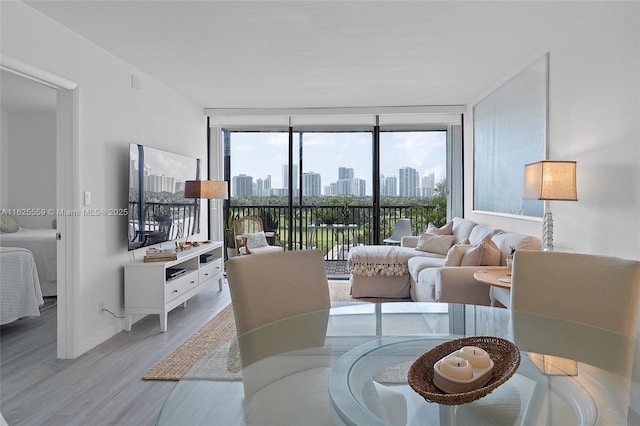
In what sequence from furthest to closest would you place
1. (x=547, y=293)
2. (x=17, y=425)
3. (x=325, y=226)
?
(x=325, y=226)
(x=17, y=425)
(x=547, y=293)

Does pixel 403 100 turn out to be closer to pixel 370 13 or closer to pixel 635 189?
pixel 370 13

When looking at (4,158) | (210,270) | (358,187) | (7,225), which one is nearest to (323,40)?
(210,270)

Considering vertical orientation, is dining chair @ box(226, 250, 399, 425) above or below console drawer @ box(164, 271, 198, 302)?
above


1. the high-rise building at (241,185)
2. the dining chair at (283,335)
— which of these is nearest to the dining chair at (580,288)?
the dining chair at (283,335)

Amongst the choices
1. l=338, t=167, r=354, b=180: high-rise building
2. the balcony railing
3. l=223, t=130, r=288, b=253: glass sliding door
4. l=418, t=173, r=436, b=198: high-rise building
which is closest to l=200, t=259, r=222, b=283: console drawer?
l=223, t=130, r=288, b=253: glass sliding door

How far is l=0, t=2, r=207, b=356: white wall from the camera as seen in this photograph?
2.85 meters

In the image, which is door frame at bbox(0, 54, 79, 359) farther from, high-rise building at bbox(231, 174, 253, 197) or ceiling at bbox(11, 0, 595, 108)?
high-rise building at bbox(231, 174, 253, 197)

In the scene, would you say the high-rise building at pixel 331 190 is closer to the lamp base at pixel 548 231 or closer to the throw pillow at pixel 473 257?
the throw pillow at pixel 473 257

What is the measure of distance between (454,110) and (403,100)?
88cm

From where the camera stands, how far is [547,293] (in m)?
1.90

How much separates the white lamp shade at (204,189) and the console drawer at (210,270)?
32.4 inches

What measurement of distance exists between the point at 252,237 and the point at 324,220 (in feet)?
4.40

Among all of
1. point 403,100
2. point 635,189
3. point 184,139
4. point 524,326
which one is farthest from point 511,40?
point 184,139

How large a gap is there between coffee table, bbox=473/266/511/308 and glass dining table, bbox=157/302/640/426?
1105 millimetres
